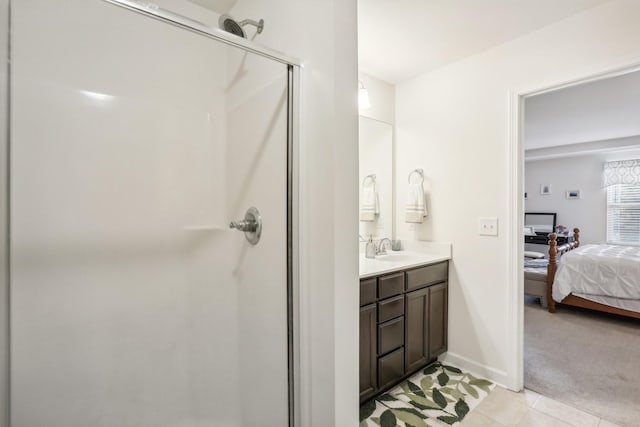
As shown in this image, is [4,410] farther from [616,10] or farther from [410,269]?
[616,10]

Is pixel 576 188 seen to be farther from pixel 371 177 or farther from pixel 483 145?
pixel 371 177

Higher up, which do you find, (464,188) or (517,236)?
(464,188)

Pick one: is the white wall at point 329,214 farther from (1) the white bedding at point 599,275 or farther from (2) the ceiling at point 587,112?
(1) the white bedding at point 599,275

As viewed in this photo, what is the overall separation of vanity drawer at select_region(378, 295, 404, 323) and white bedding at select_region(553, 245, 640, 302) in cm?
268

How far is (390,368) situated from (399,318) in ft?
1.00

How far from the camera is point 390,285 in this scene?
195cm

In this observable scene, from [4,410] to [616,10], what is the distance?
3.38 m

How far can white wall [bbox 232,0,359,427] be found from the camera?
118 cm

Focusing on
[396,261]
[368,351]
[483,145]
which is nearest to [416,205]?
[396,261]

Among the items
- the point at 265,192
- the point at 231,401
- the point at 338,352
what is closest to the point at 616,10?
the point at 265,192

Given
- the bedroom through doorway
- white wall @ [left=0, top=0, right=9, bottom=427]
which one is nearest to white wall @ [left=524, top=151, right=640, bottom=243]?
the bedroom through doorway

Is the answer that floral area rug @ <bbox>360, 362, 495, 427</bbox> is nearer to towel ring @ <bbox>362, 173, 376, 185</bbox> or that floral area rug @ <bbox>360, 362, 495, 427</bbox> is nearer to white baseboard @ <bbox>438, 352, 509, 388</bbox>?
white baseboard @ <bbox>438, 352, 509, 388</bbox>

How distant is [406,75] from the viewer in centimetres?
261

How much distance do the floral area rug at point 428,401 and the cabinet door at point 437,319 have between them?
163 millimetres
